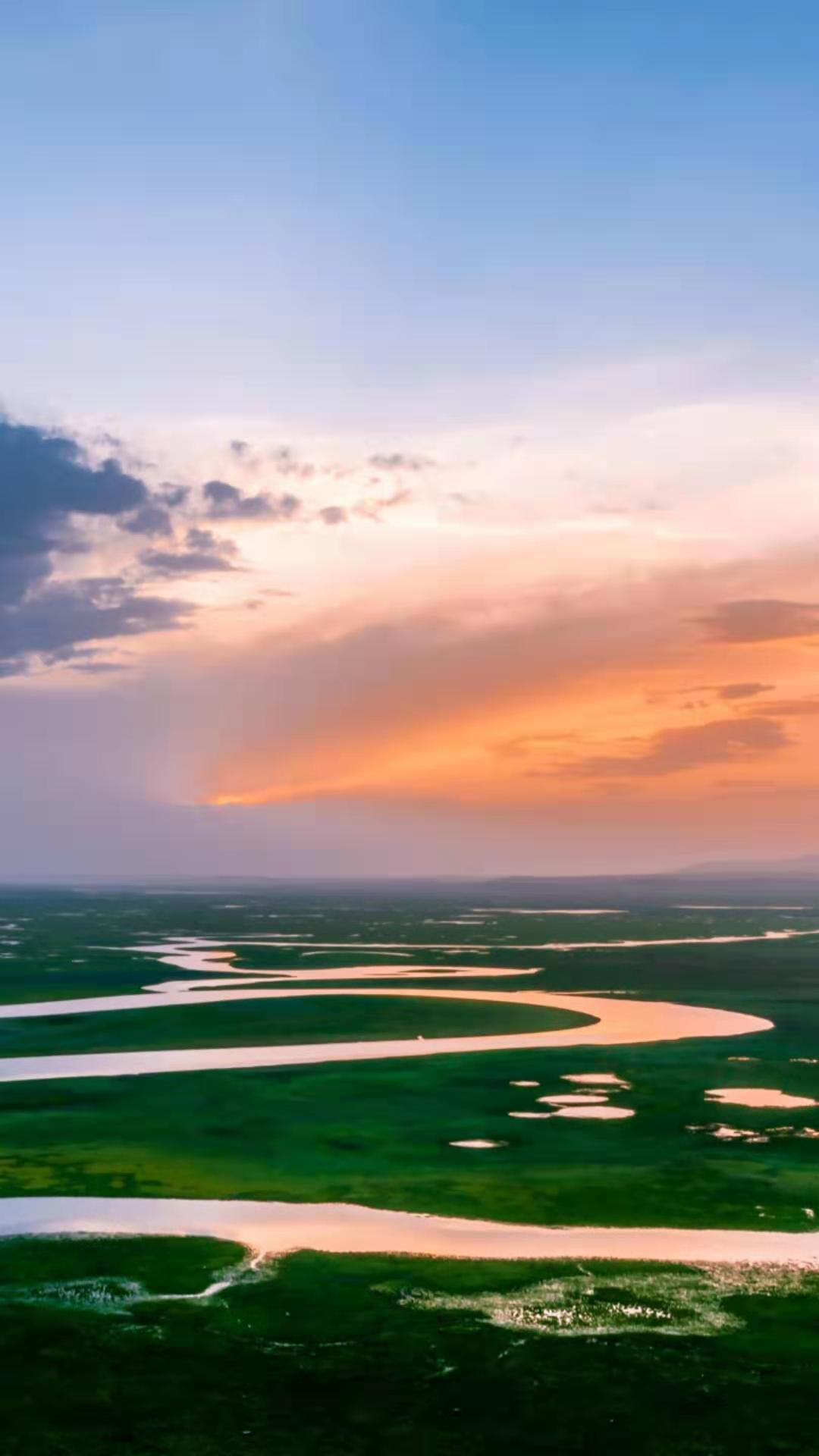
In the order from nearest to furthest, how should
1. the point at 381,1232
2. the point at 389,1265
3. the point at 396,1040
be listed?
the point at 389,1265 < the point at 381,1232 < the point at 396,1040

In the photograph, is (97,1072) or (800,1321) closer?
(800,1321)

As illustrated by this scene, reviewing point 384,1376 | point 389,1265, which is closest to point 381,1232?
point 389,1265

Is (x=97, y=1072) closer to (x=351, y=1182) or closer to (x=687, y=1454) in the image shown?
(x=351, y=1182)

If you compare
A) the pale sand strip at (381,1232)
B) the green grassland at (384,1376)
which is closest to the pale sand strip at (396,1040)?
the pale sand strip at (381,1232)

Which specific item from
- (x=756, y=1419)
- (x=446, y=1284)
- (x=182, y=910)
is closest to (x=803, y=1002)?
(x=446, y=1284)

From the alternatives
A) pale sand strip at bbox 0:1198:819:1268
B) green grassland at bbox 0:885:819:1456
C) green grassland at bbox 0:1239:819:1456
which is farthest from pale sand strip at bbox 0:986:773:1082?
green grassland at bbox 0:1239:819:1456

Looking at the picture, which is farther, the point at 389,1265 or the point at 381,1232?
the point at 381,1232

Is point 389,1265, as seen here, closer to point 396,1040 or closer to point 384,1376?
point 384,1376

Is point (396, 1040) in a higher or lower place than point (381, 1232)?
higher

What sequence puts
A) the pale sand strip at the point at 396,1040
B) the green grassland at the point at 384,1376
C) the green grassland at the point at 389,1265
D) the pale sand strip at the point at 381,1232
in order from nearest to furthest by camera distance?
the green grassland at the point at 384,1376
the green grassland at the point at 389,1265
the pale sand strip at the point at 381,1232
the pale sand strip at the point at 396,1040

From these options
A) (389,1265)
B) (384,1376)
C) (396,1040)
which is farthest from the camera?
(396,1040)

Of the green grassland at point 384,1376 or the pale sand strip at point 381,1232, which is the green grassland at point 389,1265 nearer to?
the green grassland at point 384,1376
